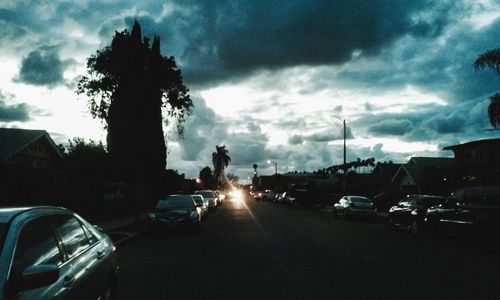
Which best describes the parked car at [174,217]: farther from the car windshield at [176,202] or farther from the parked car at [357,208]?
the parked car at [357,208]

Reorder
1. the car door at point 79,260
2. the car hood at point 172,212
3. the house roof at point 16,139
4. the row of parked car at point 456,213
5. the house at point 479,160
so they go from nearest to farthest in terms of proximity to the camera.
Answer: the car door at point 79,260 → the row of parked car at point 456,213 → the car hood at point 172,212 → the house roof at point 16,139 → the house at point 479,160

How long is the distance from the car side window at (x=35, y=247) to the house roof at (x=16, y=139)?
2791 cm

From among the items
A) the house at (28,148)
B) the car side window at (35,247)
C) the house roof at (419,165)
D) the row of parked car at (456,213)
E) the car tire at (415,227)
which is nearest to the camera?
the car side window at (35,247)

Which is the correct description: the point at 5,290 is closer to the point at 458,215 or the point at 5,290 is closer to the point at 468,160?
the point at 458,215

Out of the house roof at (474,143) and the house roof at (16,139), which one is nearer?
the house roof at (16,139)

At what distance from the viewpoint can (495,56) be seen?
2169cm

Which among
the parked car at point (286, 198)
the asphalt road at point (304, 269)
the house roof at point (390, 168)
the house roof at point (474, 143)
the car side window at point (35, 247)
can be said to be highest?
the house roof at point (474, 143)

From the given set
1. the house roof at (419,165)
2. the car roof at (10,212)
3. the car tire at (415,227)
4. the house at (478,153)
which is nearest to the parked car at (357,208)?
the car tire at (415,227)

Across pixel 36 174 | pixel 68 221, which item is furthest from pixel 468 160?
pixel 68 221

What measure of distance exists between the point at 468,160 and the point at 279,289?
41.5 meters

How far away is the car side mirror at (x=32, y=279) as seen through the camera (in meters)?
2.96

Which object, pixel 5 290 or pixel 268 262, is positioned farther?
pixel 268 262

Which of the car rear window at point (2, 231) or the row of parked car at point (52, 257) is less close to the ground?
the car rear window at point (2, 231)

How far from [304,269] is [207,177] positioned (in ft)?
434
